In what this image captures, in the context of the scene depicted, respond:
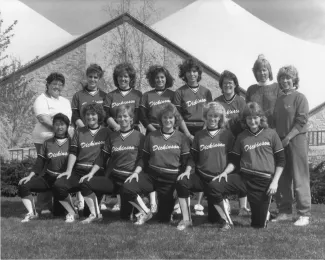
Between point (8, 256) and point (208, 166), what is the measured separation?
2.55m

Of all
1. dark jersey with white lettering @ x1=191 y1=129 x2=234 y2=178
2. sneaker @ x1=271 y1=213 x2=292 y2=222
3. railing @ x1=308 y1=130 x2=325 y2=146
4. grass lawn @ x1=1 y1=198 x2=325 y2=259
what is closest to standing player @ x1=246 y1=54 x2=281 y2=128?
dark jersey with white lettering @ x1=191 y1=129 x2=234 y2=178

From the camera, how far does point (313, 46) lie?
3534 centimetres

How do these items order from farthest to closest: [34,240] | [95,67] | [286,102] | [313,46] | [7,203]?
1. [313,46]
2. [7,203]
3. [95,67]
4. [286,102]
5. [34,240]

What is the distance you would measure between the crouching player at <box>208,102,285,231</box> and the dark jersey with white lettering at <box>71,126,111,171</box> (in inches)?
62.3

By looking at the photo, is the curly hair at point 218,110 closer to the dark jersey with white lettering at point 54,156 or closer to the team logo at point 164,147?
the team logo at point 164,147

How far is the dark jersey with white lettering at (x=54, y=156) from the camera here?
22.9ft

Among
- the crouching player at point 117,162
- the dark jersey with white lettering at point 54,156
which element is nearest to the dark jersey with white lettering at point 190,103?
the crouching player at point 117,162

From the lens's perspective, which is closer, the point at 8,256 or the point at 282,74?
the point at 8,256

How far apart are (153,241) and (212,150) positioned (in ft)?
4.75

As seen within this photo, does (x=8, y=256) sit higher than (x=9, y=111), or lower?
lower

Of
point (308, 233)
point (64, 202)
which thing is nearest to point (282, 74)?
point (308, 233)

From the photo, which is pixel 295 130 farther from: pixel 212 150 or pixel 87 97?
pixel 87 97

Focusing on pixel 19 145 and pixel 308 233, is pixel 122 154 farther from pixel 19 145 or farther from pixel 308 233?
pixel 19 145

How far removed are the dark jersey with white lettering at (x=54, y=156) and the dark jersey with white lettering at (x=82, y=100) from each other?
450 mm
